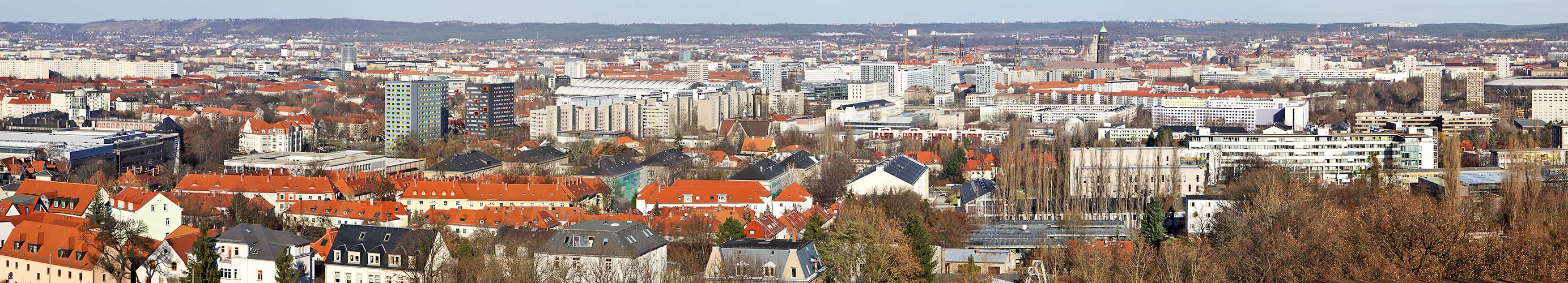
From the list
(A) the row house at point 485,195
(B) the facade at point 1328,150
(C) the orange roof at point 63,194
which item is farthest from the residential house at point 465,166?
(B) the facade at point 1328,150

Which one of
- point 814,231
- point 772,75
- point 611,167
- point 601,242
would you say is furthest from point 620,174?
point 772,75

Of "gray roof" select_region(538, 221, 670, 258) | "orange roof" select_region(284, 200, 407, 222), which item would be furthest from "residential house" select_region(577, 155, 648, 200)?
"gray roof" select_region(538, 221, 670, 258)

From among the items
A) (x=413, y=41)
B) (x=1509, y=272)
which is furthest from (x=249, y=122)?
(x=413, y=41)

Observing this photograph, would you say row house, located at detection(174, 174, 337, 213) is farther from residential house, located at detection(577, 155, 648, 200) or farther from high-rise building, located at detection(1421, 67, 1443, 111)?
high-rise building, located at detection(1421, 67, 1443, 111)

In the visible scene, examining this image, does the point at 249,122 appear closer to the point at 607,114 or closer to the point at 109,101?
the point at 607,114

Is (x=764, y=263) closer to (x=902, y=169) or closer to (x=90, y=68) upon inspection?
(x=902, y=169)

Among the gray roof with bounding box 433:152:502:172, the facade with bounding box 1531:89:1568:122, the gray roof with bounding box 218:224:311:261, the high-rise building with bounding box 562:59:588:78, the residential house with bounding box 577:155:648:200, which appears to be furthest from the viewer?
the high-rise building with bounding box 562:59:588:78

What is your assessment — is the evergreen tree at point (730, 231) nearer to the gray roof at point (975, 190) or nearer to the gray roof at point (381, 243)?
the gray roof at point (381, 243)
